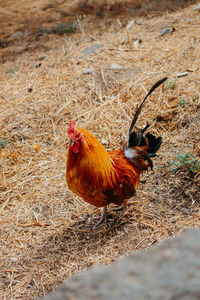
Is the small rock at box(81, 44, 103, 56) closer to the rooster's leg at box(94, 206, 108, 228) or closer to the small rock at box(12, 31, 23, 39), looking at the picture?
the small rock at box(12, 31, 23, 39)

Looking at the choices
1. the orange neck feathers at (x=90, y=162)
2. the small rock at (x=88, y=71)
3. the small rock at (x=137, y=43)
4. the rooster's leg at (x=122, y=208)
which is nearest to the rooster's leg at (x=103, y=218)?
the rooster's leg at (x=122, y=208)

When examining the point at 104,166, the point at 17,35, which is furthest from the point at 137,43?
the point at 104,166

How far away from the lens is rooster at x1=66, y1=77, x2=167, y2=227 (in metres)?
2.77

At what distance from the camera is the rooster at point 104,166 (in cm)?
277

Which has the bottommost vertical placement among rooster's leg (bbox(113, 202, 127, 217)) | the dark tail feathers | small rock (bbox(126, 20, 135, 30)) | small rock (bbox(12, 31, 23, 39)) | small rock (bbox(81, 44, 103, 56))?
rooster's leg (bbox(113, 202, 127, 217))

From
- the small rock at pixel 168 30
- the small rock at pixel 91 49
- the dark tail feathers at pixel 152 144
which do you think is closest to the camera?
the dark tail feathers at pixel 152 144

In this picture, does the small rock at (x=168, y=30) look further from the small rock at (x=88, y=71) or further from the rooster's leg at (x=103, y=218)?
the rooster's leg at (x=103, y=218)

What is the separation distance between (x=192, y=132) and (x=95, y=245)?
6.36 feet

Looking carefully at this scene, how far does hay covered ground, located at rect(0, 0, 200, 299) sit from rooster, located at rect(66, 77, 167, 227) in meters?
0.42

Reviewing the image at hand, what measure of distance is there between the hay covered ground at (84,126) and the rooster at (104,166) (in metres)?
0.42

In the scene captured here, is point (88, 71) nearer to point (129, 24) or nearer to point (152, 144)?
point (152, 144)

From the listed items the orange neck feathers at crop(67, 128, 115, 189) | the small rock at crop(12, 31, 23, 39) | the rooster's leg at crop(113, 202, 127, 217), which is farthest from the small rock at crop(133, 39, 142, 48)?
the orange neck feathers at crop(67, 128, 115, 189)

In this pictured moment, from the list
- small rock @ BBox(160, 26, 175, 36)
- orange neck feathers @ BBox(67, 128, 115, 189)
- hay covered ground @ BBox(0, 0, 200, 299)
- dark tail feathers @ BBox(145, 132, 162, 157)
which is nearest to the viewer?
orange neck feathers @ BBox(67, 128, 115, 189)

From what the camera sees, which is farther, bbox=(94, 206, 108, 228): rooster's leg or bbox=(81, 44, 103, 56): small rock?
bbox=(81, 44, 103, 56): small rock
